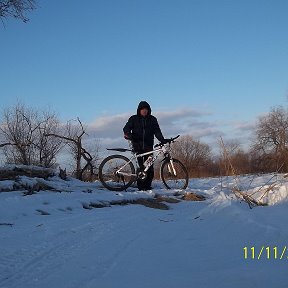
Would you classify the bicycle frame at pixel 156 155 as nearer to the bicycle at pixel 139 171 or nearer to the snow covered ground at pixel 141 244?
the bicycle at pixel 139 171

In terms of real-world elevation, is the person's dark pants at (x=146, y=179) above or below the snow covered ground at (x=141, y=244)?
above

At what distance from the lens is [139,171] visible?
9391 millimetres

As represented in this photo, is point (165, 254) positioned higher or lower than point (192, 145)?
lower

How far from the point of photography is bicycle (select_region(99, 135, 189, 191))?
9352 millimetres

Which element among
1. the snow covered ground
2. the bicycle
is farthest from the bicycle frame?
the snow covered ground

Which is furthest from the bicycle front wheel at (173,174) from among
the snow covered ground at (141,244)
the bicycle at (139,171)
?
the snow covered ground at (141,244)

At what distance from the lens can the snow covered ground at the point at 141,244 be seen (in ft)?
9.26

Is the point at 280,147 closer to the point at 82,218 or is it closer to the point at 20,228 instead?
the point at 82,218

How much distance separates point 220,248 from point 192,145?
48.2m

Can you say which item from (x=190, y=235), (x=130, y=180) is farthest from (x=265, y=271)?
(x=130, y=180)

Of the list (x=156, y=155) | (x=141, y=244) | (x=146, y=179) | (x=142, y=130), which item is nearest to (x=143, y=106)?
(x=142, y=130)

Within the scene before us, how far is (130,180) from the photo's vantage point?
939 centimetres

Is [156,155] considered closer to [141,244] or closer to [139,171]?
[139,171]

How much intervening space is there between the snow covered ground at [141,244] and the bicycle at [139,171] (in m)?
2.80
